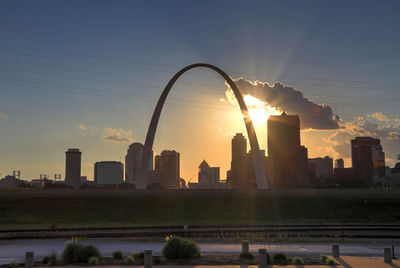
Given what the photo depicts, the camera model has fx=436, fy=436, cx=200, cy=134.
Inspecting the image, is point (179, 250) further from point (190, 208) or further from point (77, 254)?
point (190, 208)

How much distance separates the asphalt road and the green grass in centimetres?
1316

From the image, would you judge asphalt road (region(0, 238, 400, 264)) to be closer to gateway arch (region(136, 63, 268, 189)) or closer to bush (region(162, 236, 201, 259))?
bush (region(162, 236, 201, 259))

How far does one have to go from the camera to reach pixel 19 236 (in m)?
31.7

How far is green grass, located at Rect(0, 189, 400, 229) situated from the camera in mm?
46781

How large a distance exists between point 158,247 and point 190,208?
28.0 metres

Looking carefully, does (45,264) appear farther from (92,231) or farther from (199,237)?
(92,231)

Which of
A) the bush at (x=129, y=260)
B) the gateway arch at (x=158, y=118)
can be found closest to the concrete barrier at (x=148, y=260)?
the bush at (x=129, y=260)

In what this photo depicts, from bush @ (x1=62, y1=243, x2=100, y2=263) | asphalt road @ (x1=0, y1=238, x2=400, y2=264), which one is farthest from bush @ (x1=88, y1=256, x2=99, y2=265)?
asphalt road @ (x1=0, y1=238, x2=400, y2=264)

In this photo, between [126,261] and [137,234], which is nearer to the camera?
[126,261]

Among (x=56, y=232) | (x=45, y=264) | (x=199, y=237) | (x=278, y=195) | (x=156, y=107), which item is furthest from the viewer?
(x=156, y=107)

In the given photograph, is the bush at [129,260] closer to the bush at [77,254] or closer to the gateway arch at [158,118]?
the bush at [77,254]

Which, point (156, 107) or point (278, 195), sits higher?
point (156, 107)

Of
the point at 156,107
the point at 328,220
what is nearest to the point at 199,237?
the point at 328,220

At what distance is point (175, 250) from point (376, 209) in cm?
4177
